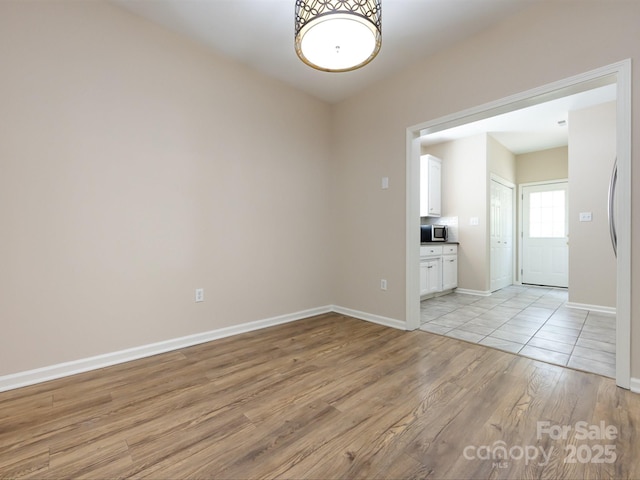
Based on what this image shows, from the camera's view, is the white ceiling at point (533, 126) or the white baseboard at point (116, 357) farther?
the white ceiling at point (533, 126)

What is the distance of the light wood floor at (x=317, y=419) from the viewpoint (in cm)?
124

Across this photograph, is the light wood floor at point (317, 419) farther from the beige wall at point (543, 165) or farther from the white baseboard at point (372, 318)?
the beige wall at point (543, 165)

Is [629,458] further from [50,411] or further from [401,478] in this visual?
[50,411]

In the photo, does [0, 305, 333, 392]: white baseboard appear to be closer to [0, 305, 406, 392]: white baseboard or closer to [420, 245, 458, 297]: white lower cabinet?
[0, 305, 406, 392]: white baseboard

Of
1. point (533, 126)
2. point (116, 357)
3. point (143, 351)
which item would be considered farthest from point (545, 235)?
point (116, 357)

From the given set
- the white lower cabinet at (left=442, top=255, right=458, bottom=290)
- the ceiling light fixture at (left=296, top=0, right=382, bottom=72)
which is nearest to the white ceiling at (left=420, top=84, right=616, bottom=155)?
the white lower cabinet at (left=442, top=255, right=458, bottom=290)

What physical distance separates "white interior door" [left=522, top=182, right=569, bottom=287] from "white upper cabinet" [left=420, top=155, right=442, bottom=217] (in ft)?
7.11

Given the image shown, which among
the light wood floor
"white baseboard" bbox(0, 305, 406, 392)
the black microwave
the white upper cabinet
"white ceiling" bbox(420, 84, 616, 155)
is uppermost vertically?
"white ceiling" bbox(420, 84, 616, 155)

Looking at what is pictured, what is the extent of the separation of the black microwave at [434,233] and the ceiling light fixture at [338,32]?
3865 mm

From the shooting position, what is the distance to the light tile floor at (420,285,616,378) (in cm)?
238

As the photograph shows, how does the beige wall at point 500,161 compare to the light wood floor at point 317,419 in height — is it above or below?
above

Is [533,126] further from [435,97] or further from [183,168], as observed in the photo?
[183,168]

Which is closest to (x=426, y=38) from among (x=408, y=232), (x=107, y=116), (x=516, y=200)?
A: (x=408, y=232)

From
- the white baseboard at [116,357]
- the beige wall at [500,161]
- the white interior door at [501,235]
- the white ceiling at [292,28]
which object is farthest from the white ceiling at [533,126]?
the white baseboard at [116,357]
